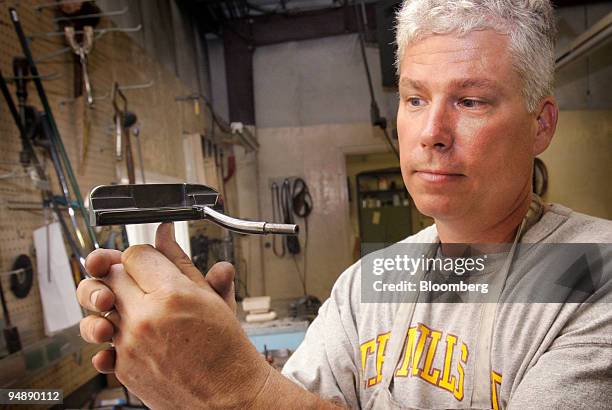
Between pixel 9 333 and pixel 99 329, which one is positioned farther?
pixel 9 333

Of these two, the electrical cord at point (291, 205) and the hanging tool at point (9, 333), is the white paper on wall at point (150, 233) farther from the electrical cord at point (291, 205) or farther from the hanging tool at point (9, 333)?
the hanging tool at point (9, 333)

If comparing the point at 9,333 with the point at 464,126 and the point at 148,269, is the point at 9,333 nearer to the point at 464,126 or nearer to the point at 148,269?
the point at 148,269

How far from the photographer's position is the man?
0.36m

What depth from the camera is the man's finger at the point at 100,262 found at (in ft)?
1.21

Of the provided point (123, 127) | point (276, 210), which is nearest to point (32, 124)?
point (123, 127)

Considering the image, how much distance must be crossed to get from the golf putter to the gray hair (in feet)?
0.82

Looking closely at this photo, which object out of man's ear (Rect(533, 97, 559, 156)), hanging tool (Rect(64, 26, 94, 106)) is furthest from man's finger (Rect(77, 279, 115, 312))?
hanging tool (Rect(64, 26, 94, 106))

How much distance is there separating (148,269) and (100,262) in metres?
0.04

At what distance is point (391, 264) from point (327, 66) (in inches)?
13.2

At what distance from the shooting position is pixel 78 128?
3.43 ft

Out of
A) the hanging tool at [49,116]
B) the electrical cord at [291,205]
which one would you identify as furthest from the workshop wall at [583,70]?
A: the hanging tool at [49,116]

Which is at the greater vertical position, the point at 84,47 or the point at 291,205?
the point at 84,47

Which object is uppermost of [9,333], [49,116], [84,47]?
[84,47]

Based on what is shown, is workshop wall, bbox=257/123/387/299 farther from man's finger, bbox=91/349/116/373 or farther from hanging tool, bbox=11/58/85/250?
hanging tool, bbox=11/58/85/250
